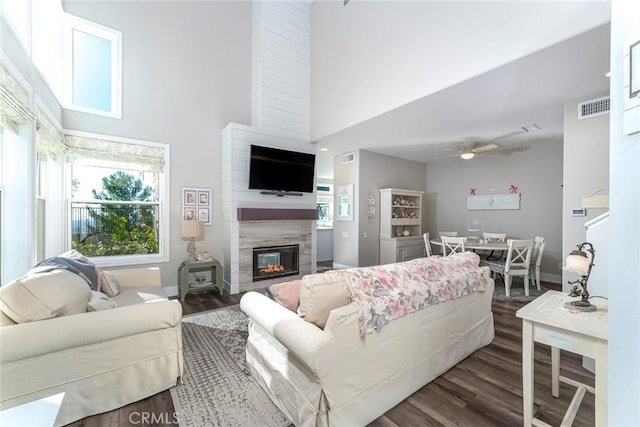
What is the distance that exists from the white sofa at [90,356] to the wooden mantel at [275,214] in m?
2.54

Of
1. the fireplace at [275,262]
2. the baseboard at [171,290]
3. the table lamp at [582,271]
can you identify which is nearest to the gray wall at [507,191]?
the fireplace at [275,262]

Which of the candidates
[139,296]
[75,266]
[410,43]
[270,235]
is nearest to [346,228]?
[270,235]

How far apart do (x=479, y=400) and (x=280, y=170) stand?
13.2 feet

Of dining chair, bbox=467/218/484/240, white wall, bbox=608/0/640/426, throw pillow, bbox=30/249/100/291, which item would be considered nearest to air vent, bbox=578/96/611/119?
white wall, bbox=608/0/640/426

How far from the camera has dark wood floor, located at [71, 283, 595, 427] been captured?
69.1 inches

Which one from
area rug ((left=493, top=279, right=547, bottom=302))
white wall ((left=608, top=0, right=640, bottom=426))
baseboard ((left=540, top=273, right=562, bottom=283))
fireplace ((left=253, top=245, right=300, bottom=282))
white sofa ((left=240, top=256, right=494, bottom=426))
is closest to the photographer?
white wall ((left=608, top=0, right=640, bottom=426))

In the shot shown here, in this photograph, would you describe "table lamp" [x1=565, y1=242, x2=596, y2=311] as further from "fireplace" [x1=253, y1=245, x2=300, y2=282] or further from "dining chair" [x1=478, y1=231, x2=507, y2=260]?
"dining chair" [x1=478, y1=231, x2=507, y2=260]

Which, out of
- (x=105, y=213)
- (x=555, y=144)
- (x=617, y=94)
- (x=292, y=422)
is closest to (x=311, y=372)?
(x=292, y=422)

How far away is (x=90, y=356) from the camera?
5.75ft

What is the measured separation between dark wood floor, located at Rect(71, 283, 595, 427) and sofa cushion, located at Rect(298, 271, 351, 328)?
0.79 m

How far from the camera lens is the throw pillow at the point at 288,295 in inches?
76.5

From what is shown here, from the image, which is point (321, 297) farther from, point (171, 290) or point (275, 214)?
point (171, 290)

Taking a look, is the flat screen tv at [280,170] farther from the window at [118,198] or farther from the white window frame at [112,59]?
the white window frame at [112,59]

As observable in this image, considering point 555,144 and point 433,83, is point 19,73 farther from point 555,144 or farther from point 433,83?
point 555,144
